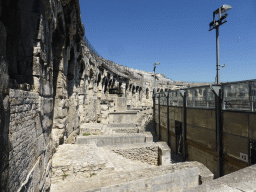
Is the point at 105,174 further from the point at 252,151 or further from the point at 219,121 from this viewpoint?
the point at 219,121

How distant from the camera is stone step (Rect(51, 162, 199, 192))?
153 inches

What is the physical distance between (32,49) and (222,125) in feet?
23.7

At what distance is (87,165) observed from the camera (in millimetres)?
4848

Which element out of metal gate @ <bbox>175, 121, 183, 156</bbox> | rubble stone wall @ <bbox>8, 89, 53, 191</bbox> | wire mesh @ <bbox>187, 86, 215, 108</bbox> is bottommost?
metal gate @ <bbox>175, 121, 183, 156</bbox>

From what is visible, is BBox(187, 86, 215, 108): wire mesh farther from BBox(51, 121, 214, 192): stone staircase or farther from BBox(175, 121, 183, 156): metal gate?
BBox(51, 121, 214, 192): stone staircase

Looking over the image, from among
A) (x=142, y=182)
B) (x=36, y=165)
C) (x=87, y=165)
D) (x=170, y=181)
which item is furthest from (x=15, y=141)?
(x=170, y=181)

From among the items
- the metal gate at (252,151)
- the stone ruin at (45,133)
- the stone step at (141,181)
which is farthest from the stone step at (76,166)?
the metal gate at (252,151)

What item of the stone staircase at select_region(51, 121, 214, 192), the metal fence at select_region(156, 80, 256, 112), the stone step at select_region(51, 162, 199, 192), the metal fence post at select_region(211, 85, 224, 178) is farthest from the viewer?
the metal fence post at select_region(211, 85, 224, 178)

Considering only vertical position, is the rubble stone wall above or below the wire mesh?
below

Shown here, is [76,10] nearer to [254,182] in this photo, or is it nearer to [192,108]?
[192,108]

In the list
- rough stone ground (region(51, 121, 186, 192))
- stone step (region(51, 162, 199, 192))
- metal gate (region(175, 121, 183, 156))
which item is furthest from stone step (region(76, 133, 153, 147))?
stone step (region(51, 162, 199, 192))

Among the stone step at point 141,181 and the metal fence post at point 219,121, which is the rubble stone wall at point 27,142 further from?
the metal fence post at point 219,121

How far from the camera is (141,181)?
4.21 meters

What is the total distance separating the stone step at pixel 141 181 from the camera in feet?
12.8
